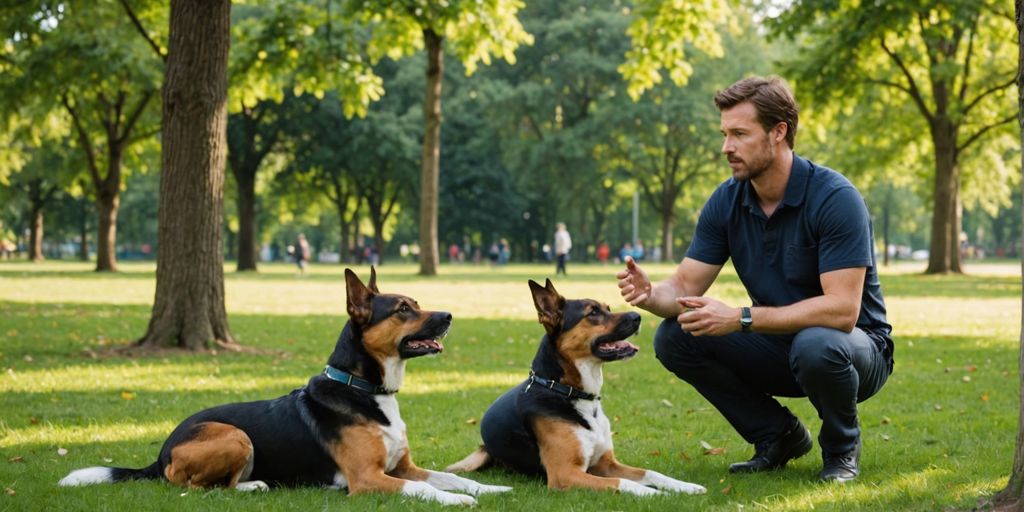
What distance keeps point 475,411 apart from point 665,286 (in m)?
3.05

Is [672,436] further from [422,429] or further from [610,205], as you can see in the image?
[610,205]

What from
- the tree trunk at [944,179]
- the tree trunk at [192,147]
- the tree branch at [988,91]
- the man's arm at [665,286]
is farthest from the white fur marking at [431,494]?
the tree trunk at [944,179]

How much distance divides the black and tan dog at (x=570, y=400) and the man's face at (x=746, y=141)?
106cm

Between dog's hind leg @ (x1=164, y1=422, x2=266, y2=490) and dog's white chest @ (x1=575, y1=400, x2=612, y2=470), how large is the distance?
183cm

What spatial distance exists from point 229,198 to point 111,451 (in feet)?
181

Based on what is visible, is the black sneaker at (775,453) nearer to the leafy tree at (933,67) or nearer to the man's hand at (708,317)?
the man's hand at (708,317)

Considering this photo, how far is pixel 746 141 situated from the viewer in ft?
18.7

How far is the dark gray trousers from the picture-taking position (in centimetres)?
543

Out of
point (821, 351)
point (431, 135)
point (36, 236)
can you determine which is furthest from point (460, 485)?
point (36, 236)

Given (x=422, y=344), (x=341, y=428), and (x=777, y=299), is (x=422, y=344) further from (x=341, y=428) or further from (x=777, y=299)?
(x=777, y=299)

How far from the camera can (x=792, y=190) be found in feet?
19.0

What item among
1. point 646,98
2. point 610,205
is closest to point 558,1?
point 646,98

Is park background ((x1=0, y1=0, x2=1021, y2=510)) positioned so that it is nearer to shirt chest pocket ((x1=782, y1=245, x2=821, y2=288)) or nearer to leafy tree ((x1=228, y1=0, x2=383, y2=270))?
leafy tree ((x1=228, y1=0, x2=383, y2=270))

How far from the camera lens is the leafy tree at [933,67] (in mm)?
22281
